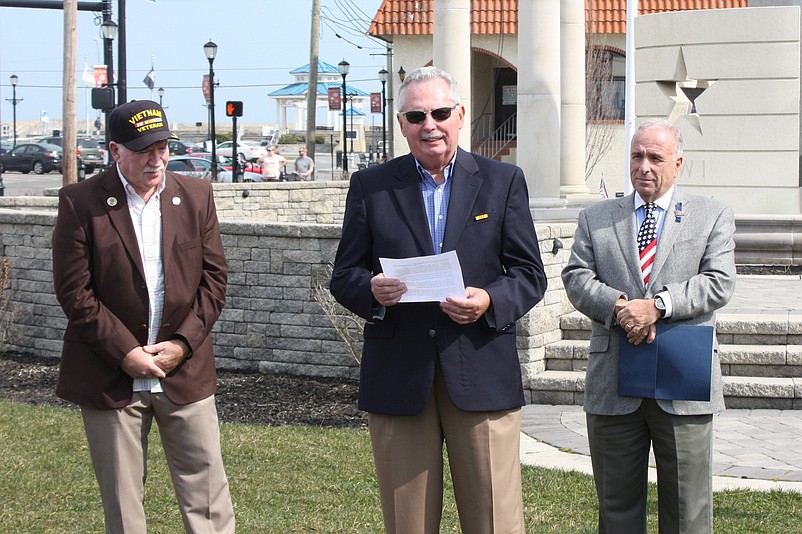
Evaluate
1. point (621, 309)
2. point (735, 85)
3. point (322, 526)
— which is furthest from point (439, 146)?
point (735, 85)

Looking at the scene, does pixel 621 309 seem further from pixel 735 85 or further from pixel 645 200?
pixel 735 85

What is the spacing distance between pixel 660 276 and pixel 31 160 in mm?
60874

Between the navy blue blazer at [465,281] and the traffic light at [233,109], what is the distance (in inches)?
1335

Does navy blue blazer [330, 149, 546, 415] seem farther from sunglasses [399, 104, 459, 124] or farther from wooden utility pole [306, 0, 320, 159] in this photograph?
wooden utility pole [306, 0, 320, 159]

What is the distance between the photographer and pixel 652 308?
196 inches

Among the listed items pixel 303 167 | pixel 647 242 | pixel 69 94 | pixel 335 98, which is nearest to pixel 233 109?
pixel 303 167

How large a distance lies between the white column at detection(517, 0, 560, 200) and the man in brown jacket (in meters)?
15.3

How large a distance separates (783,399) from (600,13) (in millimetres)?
33251

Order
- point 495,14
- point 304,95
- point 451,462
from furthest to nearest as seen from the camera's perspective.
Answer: point 304,95
point 495,14
point 451,462

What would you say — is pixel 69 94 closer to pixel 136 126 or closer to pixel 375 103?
pixel 136 126

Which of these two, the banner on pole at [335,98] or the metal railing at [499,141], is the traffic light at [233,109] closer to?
the metal railing at [499,141]

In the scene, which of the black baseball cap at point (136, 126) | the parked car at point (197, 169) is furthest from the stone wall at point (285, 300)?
the parked car at point (197, 169)

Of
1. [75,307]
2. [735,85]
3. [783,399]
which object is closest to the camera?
[75,307]

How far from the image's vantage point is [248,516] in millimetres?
6840
